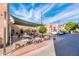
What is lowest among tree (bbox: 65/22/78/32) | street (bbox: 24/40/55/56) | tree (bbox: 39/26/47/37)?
street (bbox: 24/40/55/56)

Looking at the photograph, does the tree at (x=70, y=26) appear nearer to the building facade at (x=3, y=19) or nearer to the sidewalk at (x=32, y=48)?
the sidewalk at (x=32, y=48)

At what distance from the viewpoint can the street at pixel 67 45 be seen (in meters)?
1.37

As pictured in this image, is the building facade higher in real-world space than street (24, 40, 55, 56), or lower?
higher

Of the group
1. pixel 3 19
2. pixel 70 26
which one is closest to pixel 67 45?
pixel 70 26

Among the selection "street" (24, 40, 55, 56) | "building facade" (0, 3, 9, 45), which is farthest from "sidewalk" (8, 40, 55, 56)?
"building facade" (0, 3, 9, 45)

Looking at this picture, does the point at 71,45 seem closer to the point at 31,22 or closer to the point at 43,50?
the point at 43,50

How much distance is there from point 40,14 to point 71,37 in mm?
324

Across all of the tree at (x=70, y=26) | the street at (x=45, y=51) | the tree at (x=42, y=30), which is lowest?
the street at (x=45, y=51)

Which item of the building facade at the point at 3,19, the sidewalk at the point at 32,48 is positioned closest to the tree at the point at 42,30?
the sidewalk at the point at 32,48

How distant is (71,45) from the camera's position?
4.50 ft

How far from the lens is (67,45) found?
1378 millimetres

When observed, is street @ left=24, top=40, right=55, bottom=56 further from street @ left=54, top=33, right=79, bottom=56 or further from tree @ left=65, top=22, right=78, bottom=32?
tree @ left=65, top=22, right=78, bottom=32

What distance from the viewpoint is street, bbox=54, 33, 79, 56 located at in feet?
4.49

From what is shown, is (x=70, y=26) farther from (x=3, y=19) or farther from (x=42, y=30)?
(x=3, y=19)
